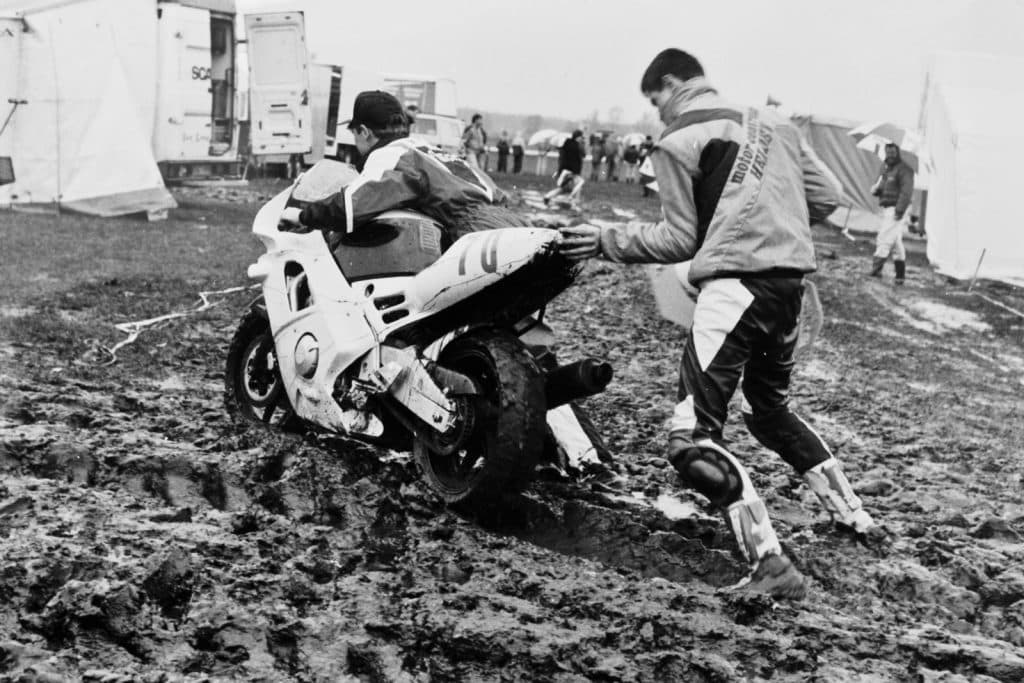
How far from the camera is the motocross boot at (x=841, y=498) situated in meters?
4.78

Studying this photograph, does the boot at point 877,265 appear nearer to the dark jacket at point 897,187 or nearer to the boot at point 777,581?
the dark jacket at point 897,187

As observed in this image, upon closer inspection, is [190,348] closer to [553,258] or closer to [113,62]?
[553,258]

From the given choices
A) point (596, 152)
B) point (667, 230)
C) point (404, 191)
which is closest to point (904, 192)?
point (404, 191)

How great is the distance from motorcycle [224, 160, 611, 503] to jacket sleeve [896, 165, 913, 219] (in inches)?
518

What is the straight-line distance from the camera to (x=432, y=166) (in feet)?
17.0

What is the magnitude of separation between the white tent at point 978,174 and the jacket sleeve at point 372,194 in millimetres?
14531

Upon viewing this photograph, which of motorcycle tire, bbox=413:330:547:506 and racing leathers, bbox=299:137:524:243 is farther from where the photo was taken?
racing leathers, bbox=299:137:524:243

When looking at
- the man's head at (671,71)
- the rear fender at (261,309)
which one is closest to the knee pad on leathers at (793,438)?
the man's head at (671,71)

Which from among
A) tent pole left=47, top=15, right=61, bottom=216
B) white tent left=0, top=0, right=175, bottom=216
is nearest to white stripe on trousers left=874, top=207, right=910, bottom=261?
white tent left=0, top=0, right=175, bottom=216

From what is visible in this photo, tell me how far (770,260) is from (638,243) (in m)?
0.50

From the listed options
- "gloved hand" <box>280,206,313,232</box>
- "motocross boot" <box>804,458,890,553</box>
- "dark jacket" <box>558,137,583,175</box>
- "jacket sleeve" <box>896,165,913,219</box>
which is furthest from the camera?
"dark jacket" <box>558,137,583,175</box>

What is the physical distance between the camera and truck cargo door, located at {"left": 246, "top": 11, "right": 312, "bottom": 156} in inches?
814

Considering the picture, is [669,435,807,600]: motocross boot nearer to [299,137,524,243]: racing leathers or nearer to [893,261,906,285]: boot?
[299,137,524,243]: racing leathers

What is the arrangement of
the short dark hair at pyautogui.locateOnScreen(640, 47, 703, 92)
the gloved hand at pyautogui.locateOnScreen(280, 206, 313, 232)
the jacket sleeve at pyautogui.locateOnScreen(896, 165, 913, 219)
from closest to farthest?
the short dark hair at pyautogui.locateOnScreen(640, 47, 703, 92) → the gloved hand at pyautogui.locateOnScreen(280, 206, 313, 232) → the jacket sleeve at pyautogui.locateOnScreen(896, 165, 913, 219)
